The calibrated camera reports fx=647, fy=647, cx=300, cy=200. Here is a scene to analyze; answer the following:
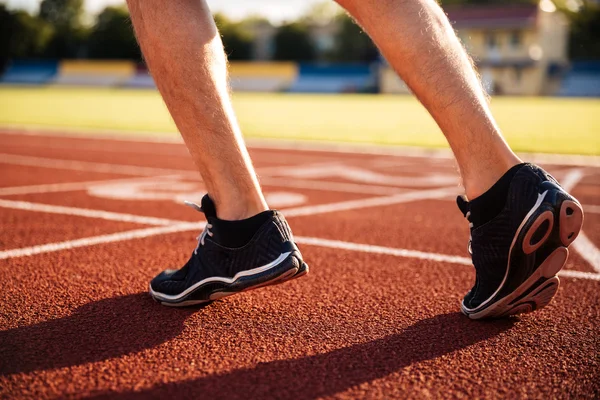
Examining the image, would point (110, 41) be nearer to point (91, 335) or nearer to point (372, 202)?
point (372, 202)

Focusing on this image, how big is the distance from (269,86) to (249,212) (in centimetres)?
5674

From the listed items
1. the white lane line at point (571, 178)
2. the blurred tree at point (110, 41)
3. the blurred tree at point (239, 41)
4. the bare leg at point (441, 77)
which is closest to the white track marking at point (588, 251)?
the bare leg at point (441, 77)

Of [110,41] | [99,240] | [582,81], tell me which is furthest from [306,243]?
[110,41]

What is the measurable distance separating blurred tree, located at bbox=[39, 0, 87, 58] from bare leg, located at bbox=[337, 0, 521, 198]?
263 ft

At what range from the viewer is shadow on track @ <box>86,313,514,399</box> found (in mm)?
1539

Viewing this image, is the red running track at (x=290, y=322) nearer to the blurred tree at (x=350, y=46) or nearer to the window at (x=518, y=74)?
the window at (x=518, y=74)

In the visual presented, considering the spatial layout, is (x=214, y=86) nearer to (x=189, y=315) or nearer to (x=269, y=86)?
(x=189, y=315)

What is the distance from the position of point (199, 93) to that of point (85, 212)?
241 cm

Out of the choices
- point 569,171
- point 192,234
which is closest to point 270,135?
point 569,171

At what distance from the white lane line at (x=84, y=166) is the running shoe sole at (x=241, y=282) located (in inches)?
189

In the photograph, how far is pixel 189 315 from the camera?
212 centimetres

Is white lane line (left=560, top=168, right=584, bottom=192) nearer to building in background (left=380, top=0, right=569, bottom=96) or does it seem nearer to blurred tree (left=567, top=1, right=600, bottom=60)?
building in background (left=380, top=0, right=569, bottom=96)

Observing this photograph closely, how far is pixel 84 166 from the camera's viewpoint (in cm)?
734

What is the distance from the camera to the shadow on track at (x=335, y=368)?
1.54m
